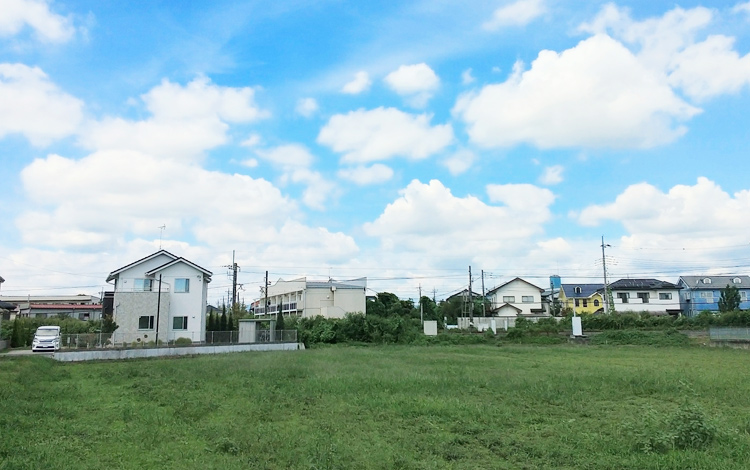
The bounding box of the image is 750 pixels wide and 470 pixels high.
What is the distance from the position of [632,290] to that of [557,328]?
20240mm

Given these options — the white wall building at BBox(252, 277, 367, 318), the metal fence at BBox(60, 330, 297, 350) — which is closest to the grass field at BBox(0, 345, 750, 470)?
the metal fence at BBox(60, 330, 297, 350)

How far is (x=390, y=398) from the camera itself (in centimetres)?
1117

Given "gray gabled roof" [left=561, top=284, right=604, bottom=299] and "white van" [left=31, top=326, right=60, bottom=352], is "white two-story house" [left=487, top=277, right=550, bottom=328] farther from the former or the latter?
"white van" [left=31, top=326, right=60, bottom=352]

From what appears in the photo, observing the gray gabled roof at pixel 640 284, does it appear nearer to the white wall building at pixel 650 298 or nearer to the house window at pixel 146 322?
the white wall building at pixel 650 298

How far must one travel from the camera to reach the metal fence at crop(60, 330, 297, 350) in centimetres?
2564

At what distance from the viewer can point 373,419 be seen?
9.33m

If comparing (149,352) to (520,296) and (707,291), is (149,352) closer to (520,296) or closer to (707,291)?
(520,296)

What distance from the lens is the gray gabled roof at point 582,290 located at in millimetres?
61722

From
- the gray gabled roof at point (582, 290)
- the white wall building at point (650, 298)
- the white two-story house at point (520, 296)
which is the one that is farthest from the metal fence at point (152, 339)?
the gray gabled roof at point (582, 290)

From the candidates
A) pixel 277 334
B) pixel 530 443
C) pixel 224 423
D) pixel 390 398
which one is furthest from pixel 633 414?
pixel 277 334

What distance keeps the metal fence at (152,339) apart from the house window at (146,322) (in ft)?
2.85

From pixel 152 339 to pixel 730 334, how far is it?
33.4 meters

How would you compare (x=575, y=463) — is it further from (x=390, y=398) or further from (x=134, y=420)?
(x=134, y=420)

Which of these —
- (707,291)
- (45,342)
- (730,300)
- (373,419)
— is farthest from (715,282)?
(45,342)
